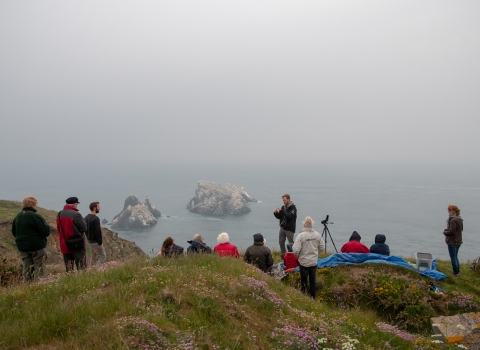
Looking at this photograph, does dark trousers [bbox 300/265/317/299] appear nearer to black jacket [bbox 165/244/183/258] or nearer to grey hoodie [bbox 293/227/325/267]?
grey hoodie [bbox 293/227/325/267]

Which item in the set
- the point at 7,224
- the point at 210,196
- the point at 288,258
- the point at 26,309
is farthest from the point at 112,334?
the point at 210,196

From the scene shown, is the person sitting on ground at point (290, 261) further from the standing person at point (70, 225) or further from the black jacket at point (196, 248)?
the standing person at point (70, 225)

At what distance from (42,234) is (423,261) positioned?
11.9 m

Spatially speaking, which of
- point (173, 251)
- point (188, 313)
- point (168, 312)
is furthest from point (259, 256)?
point (168, 312)

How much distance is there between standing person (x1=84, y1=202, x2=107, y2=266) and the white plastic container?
10677mm

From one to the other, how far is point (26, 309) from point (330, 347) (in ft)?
17.2

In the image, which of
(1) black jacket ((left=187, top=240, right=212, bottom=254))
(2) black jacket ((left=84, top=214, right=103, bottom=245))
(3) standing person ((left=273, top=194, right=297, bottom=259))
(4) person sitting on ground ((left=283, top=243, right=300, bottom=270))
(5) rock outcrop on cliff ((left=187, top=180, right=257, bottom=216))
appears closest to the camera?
(2) black jacket ((left=84, top=214, right=103, bottom=245))

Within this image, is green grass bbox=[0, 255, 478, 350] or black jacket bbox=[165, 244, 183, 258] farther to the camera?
black jacket bbox=[165, 244, 183, 258]

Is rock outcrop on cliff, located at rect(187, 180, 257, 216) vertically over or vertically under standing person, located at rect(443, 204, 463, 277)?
under

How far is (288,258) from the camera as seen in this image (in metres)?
10.8

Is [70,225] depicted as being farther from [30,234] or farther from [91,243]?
[91,243]

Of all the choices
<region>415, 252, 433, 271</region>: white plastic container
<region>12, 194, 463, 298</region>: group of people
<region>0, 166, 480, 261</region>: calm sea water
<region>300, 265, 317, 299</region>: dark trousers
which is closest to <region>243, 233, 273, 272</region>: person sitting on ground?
<region>12, 194, 463, 298</region>: group of people

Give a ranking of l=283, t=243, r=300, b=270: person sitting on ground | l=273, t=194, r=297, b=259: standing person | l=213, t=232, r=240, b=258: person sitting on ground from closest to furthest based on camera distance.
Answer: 1. l=213, t=232, r=240, b=258: person sitting on ground
2. l=283, t=243, r=300, b=270: person sitting on ground
3. l=273, t=194, r=297, b=259: standing person

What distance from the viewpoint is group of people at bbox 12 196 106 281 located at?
7.93 metres
